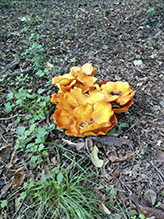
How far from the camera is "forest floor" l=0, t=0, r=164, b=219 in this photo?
182 centimetres

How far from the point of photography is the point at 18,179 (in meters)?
1.82

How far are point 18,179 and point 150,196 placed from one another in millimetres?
1422

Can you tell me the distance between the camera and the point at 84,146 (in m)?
2.08

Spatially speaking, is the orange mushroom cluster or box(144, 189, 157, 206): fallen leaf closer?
box(144, 189, 157, 206): fallen leaf

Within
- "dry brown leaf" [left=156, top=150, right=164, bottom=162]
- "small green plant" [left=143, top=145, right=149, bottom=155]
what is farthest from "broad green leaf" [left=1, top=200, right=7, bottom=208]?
"dry brown leaf" [left=156, top=150, right=164, bottom=162]

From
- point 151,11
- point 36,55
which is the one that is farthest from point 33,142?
point 151,11

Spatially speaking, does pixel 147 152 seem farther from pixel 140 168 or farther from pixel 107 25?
pixel 107 25

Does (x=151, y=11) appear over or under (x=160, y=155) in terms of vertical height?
over

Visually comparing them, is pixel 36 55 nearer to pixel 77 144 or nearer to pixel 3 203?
pixel 77 144

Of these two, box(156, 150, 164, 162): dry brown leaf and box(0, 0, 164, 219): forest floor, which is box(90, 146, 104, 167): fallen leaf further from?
box(156, 150, 164, 162): dry brown leaf

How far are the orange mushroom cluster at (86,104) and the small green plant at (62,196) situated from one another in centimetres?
48

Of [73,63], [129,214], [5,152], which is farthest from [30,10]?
[129,214]

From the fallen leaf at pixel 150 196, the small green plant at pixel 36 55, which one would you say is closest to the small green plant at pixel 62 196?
the fallen leaf at pixel 150 196

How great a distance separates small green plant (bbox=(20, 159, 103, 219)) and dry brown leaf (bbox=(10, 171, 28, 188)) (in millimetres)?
91
